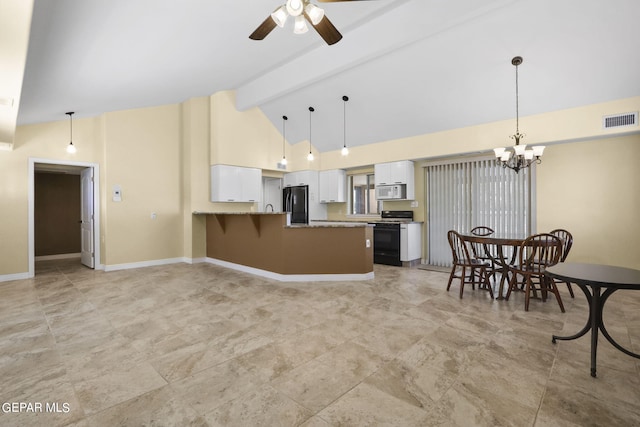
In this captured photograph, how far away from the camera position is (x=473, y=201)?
559 cm

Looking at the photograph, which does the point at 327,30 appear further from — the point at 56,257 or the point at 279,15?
the point at 56,257

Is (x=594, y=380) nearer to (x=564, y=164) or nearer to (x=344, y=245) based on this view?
(x=344, y=245)

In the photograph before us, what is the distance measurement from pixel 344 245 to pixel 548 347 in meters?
2.75

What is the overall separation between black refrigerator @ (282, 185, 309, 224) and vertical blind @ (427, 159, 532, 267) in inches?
116

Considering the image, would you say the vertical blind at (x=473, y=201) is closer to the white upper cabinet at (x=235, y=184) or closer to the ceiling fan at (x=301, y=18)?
the white upper cabinet at (x=235, y=184)

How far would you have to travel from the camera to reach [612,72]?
12.6 ft

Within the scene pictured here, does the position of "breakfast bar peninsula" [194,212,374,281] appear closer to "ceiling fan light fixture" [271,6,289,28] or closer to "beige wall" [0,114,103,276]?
"ceiling fan light fixture" [271,6,289,28]

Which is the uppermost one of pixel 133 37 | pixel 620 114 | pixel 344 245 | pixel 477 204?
pixel 133 37

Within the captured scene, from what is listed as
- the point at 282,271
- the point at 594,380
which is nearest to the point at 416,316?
the point at 594,380

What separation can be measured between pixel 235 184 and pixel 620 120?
6.37 metres

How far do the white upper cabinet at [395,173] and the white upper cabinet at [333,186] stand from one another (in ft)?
3.71

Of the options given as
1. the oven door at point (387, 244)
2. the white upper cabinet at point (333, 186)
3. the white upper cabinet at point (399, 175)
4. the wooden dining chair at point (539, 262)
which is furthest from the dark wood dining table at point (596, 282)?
the white upper cabinet at point (333, 186)

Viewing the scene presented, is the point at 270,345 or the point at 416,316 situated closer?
the point at 270,345

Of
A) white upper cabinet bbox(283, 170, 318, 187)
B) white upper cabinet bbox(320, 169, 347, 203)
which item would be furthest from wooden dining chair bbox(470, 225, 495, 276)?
white upper cabinet bbox(283, 170, 318, 187)
